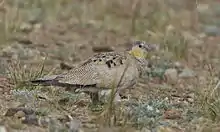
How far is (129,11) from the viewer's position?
10.5 m

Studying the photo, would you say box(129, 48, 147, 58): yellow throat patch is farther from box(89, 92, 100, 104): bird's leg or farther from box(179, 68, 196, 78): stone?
box(179, 68, 196, 78): stone

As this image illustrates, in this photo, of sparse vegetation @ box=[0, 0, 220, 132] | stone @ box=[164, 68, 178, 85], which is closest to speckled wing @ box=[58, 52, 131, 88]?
sparse vegetation @ box=[0, 0, 220, 132]

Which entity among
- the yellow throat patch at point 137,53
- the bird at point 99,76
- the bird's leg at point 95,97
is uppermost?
the yellow throat patch at point 137,53

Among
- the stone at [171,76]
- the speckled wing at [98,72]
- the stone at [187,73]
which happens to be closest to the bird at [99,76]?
the speckled wing at [98,72]

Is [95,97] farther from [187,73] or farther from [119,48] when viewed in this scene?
[119,48]

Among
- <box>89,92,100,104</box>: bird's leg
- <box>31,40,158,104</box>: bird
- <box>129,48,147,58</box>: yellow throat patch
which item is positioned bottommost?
<box>89,92,100,104</box>: bird's leg

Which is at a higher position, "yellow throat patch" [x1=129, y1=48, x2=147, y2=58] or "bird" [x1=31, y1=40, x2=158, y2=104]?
"yellow throat patch" [x1=129, y1=48, x2=147, y2=58]

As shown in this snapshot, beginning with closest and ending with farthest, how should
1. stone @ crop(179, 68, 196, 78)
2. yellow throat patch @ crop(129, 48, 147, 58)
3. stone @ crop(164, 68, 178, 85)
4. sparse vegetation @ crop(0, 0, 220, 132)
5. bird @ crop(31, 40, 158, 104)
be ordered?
sparse vegetation @ crop(0, 0, 220, 132), bird @ crop(31, 40, 158, 104), yellow throat patch @ crop(129, 48, 147, 58), stone @ crop(164, 68, 178, 85), stone @ crop(179, 68, 196, 78)

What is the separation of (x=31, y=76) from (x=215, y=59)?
3.03 metres

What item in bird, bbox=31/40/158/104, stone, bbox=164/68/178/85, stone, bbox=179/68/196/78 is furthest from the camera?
stone, bbox=179/68/196/78

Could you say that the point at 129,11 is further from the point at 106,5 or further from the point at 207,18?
the point at 207,18

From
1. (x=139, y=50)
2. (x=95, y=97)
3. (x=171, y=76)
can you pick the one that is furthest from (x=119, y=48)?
(x=95, y=97)

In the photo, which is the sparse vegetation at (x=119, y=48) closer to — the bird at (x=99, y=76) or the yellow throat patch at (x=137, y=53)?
the bird at (x=99, y=76)

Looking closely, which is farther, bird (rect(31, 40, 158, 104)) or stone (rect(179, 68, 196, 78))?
stone (rect(179, 68, 196, 78))
